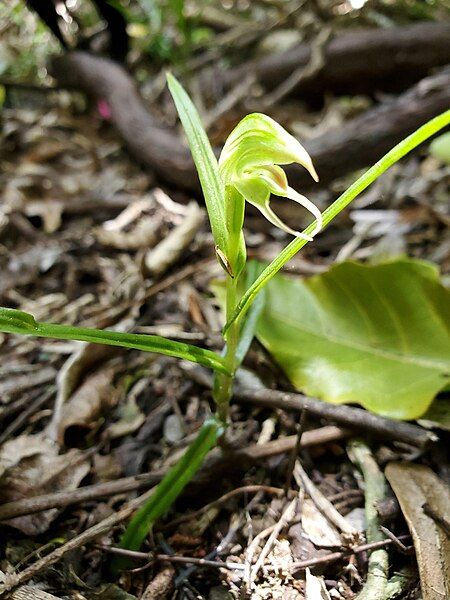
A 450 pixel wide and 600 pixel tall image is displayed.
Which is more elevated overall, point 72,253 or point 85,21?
point 85,21

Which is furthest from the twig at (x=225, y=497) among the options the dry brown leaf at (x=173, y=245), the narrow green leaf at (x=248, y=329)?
the dry brown leaf at (x=173, y=245)

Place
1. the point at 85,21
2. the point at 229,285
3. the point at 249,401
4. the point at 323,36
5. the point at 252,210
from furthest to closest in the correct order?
the point at 85,21, the point at 323,36, the point at 252,210, the point at 249,401, the point at 229,285

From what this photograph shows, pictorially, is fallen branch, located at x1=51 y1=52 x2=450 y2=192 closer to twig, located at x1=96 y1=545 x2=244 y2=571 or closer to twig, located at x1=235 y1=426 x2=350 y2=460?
twig, located at x1=235 y1=426 x2=350 y2=460

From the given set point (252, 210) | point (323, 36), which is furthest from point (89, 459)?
point (323, 36)

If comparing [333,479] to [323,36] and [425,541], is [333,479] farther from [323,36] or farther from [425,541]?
[323,36]

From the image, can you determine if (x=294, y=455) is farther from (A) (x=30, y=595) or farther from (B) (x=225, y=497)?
A: (A) (x=30, y=595)

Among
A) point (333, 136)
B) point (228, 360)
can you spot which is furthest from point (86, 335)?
point (333, 136)
